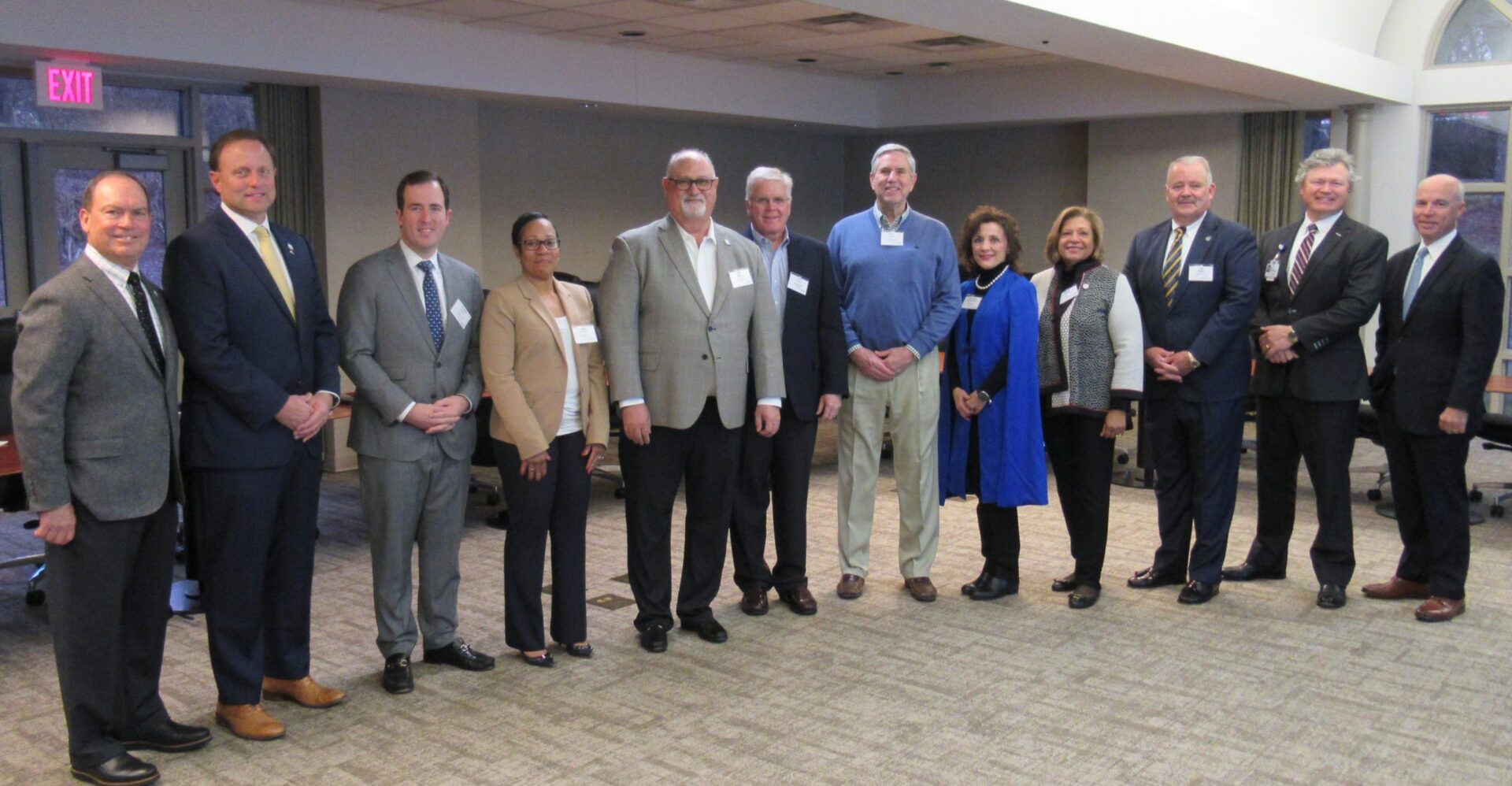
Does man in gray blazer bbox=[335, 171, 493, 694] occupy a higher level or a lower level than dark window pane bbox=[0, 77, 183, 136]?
lower

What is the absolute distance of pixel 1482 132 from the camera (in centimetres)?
970

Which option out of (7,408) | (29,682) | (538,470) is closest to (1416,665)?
(538,470)

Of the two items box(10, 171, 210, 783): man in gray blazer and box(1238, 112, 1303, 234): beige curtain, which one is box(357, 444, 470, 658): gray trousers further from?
box(1238, 112, 1303, 234): beige curtain

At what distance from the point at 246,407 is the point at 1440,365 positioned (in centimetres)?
396

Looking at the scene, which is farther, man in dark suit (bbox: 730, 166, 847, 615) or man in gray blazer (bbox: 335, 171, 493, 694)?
man in dark suit (bbox: 730, 166, 847, 615)

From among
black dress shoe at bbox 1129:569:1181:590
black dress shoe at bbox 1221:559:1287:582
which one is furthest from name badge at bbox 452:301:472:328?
black dress shoe at bbox 1221:559:1287:582

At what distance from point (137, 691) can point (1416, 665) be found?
3.81 meters

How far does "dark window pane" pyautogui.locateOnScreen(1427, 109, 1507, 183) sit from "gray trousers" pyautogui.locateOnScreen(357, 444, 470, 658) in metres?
8.84

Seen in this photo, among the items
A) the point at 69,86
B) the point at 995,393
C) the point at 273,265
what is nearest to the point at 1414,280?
the point at 995,393

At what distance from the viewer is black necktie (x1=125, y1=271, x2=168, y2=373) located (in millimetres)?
3086

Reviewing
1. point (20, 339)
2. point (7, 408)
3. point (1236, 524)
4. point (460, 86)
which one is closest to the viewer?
point (20, 339)

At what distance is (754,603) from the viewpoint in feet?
14.9

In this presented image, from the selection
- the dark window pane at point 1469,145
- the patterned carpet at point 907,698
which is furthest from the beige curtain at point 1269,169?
the patterned carpet at point 907,698

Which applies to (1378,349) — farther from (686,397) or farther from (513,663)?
(513,663)
